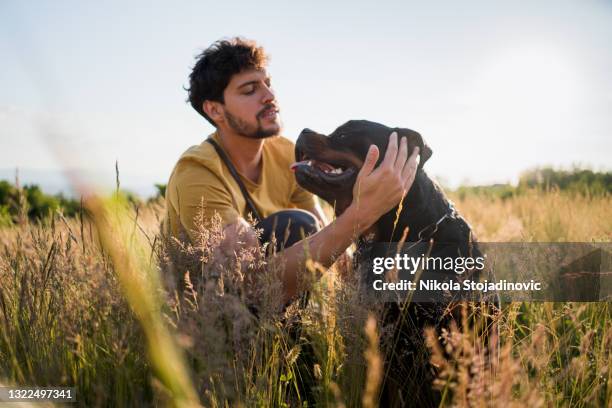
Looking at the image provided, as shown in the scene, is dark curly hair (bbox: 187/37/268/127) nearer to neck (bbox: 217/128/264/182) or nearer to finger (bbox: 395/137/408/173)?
neck (bbox: 217/128/264/182)

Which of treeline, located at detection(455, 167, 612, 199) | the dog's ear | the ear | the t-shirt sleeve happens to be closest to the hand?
the dog's ear

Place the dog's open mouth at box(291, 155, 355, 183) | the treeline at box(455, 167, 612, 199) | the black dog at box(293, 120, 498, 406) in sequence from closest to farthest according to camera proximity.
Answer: the black dog at box(293, 120, 498, 406) → the dog's open mouth at box(291, 155, 355, 183) → the treeline at box(455, 167, 612, 199)

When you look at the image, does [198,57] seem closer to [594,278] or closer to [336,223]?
[336,223]

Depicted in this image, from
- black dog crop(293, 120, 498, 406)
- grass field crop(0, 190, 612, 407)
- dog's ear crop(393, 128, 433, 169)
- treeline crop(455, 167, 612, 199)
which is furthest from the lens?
treeline crop(455, 167, 612, 199)

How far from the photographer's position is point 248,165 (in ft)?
11.0

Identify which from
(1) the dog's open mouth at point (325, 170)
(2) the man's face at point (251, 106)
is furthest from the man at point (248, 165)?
(1) the dog's open mouth at point (325, 170)

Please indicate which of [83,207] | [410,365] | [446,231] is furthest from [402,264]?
[83,207]

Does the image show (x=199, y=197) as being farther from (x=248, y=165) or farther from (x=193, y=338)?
(x=193, y=338)

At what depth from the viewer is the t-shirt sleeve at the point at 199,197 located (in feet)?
8.72

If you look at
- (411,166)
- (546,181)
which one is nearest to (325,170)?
(411,166)

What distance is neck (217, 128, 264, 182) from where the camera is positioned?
3.30 meters

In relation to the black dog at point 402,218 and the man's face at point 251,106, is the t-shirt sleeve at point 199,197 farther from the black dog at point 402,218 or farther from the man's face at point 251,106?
the man's face at point 251,106

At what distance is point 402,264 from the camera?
7.11 feet

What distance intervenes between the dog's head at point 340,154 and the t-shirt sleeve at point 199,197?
0.43 metres
